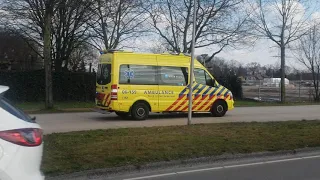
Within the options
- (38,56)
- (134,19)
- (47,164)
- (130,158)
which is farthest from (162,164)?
(38,56)

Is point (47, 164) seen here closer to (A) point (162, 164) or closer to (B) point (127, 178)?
(B) point (127, 178)

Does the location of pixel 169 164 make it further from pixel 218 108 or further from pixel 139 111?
pixel 218 108

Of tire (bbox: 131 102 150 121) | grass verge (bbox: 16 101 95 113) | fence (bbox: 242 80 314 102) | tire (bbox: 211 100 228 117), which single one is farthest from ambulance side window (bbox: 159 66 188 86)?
fence (bbox: 242 80 314 102)

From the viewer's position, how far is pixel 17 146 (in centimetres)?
376

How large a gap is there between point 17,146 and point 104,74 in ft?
41.0

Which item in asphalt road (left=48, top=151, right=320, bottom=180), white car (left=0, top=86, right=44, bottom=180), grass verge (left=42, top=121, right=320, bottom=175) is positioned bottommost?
asphalt road (left=48, top=151, right=320, bottom=180)

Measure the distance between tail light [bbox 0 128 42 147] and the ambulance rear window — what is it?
11.7 metres

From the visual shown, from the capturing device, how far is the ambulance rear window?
15.8 metres

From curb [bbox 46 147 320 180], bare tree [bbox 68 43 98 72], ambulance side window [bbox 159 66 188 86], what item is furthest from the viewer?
bare tree [bbox 68 43 98 72]

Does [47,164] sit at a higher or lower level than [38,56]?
lower

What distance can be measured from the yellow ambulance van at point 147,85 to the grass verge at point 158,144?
3.71 metres

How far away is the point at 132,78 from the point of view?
52.0 ft

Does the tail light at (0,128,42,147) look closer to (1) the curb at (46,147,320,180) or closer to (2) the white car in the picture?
(2) the white car

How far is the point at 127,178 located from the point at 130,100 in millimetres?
8865
